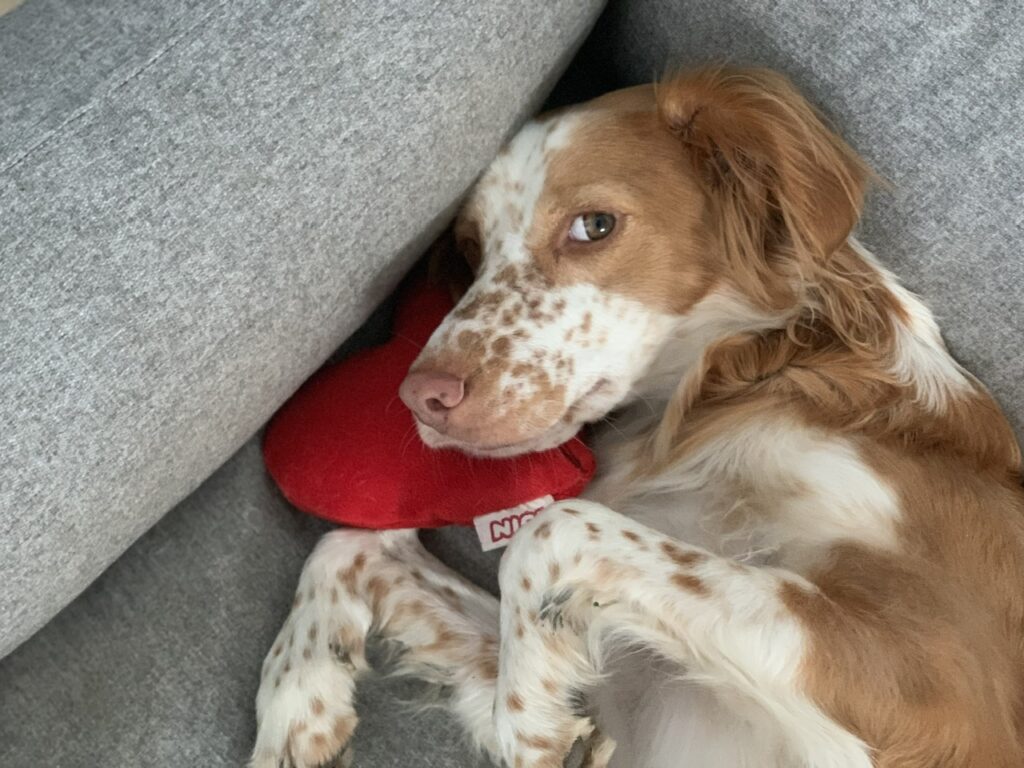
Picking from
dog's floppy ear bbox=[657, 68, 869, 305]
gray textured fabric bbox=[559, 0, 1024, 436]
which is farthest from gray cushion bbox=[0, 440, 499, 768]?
gray textured fabric bbox=[559, 0, 1024, 436]

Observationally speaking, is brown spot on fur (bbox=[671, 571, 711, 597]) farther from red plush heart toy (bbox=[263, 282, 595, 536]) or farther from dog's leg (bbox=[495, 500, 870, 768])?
red plush heart toy (bbox=[263, 282, 595, 536])

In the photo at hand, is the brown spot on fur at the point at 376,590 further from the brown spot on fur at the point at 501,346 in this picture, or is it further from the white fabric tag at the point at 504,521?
the brown spot on fur at the point at 501,346

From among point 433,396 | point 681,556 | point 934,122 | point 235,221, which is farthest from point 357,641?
point 934,122

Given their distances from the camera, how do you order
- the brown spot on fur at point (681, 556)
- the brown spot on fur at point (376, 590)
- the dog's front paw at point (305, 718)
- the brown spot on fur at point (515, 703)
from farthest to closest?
1. the brown spot on fur at point (376, 590)
2. the dog's front paw at point (305, 718)
3. the brown spot on fur at point (515, 703)
4. the brown spot on fur at point (681, 556)

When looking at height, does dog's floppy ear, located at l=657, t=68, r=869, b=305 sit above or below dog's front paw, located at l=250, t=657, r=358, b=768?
above

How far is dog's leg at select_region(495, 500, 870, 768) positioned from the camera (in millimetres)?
1476

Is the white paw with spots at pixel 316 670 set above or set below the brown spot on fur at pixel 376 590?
below

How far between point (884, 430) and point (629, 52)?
935 mm

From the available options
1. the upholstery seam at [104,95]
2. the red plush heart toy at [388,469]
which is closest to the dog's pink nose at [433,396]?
the red plush heart toy at [388,469]

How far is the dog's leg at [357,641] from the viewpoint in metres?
1.81

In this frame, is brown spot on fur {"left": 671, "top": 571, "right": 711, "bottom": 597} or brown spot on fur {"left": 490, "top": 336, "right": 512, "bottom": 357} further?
brown spot on fur {"left": 490, "top": 336, "right": 512, "bottom": 357}

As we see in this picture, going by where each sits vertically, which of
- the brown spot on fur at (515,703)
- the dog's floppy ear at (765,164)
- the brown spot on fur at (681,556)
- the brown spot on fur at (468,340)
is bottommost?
the brown spot on fur at (515,703)

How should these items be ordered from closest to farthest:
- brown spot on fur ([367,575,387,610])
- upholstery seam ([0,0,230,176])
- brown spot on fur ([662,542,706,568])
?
upholstery seam ([0,0,230,176]) < brown spot on fur ([662,542,706,568]) < brown spot on fur ([367,575,387,610])

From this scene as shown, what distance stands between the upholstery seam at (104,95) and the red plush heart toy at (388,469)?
690 mm
